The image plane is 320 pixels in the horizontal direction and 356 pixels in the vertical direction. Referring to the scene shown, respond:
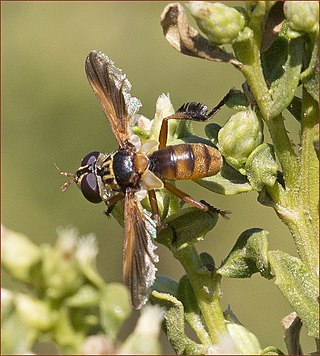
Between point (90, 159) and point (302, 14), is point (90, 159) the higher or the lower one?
the lower one

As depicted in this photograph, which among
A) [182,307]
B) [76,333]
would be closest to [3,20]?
[182,307]

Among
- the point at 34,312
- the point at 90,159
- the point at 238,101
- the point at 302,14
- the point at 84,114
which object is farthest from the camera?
the point at 84,114

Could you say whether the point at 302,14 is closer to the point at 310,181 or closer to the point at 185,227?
the point at 310,181

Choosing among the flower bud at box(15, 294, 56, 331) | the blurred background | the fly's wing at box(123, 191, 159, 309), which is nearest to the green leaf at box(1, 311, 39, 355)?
the flower bud at box(15, 294, 56, 331)

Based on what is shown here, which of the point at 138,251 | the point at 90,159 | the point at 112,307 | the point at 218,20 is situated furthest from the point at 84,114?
the point at 112,307

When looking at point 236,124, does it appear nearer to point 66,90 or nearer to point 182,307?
point 182,307

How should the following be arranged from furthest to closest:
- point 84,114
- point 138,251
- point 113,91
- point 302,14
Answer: point 84,114 < point 113,91 < point 138,251 < point 302,14

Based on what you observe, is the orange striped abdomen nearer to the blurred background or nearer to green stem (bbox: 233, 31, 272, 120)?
green stem (bbox: 233, 31, 272, 120)
